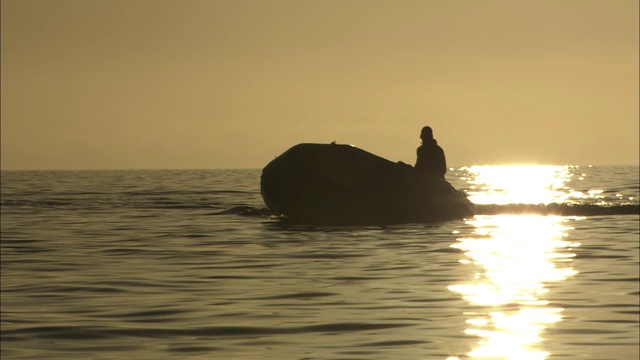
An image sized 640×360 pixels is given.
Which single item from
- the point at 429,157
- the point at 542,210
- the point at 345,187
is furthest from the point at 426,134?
the point at 542,210

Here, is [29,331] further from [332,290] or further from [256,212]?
[256,212]

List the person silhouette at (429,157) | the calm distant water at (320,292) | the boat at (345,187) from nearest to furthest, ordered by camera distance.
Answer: the calm distant water at (320,292) → the boat at (345,187) → the person silhouette at (429,157)

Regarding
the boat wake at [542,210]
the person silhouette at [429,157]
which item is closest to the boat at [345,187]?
the person silhouette at [429,157]

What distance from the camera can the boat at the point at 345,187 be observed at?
2511cm

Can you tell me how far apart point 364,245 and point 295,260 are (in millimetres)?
2645

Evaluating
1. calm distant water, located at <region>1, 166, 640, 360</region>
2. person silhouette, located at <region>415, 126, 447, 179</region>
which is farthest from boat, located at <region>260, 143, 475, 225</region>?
calm distant water, located at <region>1, 166, 640, 360</region>

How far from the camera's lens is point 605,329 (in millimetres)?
10641

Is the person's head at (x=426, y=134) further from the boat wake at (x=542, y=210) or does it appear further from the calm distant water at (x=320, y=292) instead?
the boat wake at (x=542, y=210)

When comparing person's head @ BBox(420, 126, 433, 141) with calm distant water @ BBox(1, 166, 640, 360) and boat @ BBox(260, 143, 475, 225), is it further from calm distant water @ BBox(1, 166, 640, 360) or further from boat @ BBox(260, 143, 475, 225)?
calm distant water @ BBox(1, 166, 640, 360)

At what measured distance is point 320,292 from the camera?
13383 mm

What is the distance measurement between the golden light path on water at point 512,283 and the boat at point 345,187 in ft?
5.68

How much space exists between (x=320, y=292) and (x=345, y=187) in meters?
11.8

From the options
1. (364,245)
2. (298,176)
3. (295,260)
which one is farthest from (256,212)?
(295,260)

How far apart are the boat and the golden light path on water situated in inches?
68.1
